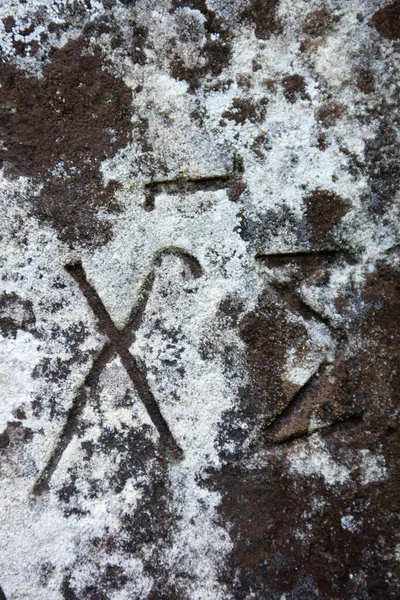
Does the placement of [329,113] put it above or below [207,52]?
below

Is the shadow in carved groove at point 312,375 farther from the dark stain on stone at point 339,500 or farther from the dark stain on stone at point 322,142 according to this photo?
the dark stain on stone at point 322,142

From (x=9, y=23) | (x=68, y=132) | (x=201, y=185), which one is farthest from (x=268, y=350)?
(x=9, y=23)

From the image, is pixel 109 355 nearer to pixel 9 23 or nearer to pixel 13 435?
pixel 13 435

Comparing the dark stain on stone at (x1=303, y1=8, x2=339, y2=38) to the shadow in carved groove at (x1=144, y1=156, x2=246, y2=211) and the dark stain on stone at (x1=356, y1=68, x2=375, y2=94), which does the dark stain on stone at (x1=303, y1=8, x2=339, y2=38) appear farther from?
the shadow in carved groove at (x1=144, y1=156, x2=246, y2=211)

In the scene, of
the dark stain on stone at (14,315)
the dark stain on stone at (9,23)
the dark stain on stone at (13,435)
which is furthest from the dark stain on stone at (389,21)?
the dark stain on stone at (13,435)

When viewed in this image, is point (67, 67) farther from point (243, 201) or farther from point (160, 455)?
point (160, 455)

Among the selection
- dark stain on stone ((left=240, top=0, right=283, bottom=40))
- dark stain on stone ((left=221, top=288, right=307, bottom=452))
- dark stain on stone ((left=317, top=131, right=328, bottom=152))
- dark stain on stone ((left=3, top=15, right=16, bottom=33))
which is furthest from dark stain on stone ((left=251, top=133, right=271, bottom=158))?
dark stain on stone ((left=3, top=15, right=16, bottom=33))
